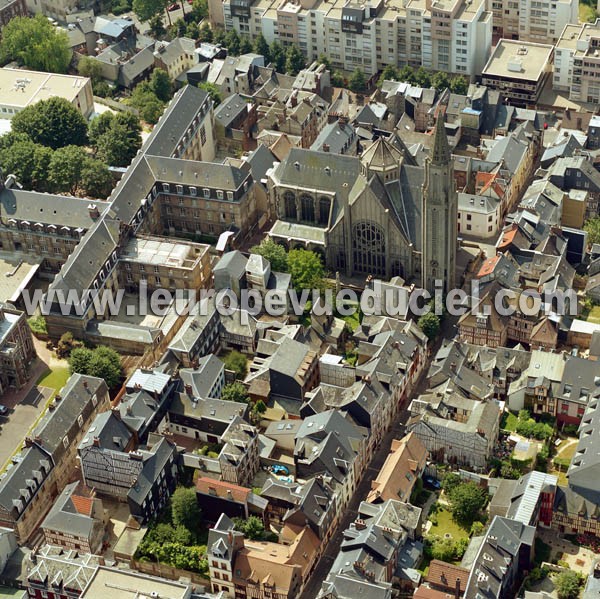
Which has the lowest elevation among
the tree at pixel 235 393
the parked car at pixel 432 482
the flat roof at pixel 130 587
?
the parked car at pixel 432 482

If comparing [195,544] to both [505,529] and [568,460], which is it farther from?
[568,460]

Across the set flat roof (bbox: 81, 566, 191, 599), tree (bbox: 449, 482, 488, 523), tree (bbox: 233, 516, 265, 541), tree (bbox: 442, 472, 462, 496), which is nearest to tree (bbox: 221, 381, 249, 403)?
tree (bbox: 233, 516, 265, 541)

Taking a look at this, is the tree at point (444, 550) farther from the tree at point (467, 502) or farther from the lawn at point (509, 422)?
the lawn at point (509, 422)

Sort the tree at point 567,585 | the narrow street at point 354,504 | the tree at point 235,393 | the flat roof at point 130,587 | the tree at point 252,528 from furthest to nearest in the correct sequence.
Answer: the tree at point 235,393, the tree at point 252,528, the narrow street at point 354,504, the tree at point 567,585, the flat roof at point 130,587

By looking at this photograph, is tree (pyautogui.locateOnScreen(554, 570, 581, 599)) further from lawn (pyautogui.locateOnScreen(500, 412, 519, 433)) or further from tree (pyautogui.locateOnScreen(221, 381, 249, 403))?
tree (pyautogui.locateOnScreen(221, 381, 249, 403))

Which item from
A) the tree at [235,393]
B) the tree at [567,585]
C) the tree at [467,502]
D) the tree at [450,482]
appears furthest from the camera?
the tree at [235,393]

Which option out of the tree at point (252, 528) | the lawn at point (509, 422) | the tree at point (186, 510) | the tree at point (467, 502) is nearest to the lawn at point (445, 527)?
the tree at point (467, 502)

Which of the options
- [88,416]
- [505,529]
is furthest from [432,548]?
[88,416]

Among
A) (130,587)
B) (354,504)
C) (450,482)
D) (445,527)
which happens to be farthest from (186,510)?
(450,482)

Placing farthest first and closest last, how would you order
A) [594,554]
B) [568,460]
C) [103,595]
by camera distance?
1. [568,460]
2. [594,554]
3. [103,595]
